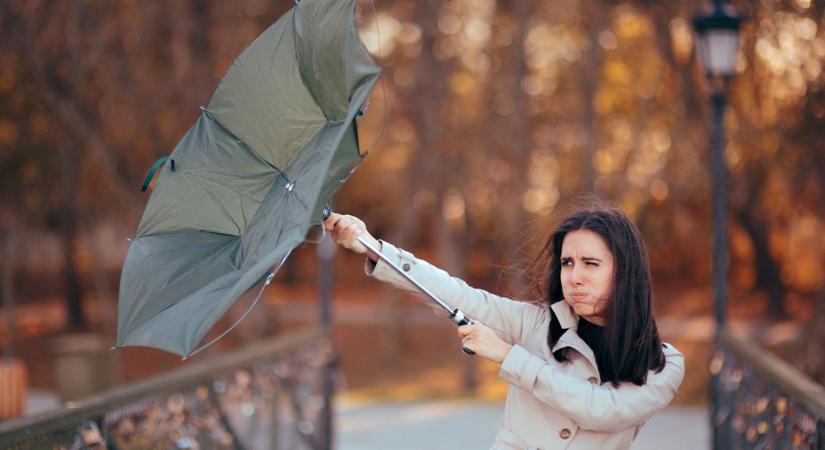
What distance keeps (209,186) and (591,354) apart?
130 centimetres

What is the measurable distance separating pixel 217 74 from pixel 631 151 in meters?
6.98

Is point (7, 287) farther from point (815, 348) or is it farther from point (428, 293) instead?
point (428, 293)

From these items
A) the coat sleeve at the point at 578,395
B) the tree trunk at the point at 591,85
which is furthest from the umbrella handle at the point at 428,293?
the tree trunk at the point at 591,85

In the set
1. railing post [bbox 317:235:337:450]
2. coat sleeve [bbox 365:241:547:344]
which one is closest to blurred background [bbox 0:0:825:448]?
railing post [bbox 317:235:337:450]

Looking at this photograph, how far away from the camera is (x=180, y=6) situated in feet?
55.1

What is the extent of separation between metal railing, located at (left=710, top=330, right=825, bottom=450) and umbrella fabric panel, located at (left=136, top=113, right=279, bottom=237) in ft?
7.02

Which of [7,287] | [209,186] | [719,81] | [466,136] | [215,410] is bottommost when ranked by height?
[7,287]

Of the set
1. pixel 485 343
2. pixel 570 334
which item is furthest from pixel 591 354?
pixel 485 343

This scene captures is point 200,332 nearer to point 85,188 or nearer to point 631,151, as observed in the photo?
point 631,151

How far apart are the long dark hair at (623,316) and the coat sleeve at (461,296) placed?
0.56 ft

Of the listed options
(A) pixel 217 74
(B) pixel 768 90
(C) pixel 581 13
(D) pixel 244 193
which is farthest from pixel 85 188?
(D) pixel 244 193

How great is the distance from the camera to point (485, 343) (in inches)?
130

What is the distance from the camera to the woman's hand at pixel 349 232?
3566mm

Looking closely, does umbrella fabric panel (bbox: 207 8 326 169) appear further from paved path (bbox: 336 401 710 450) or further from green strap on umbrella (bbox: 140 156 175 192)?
paved path (bbox: 336 401 710 450)
